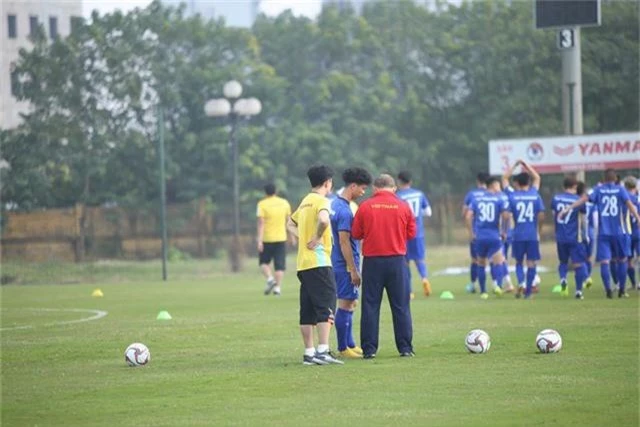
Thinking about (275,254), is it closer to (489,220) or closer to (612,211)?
(489,220)

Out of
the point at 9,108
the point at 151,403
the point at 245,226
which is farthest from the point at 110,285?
the point at 9,108

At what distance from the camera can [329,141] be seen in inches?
2266

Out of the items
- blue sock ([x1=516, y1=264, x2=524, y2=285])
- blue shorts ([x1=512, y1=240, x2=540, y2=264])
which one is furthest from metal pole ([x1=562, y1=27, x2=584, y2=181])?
blue shorts ([x1=512, y1=240, x2=540, y2=264])

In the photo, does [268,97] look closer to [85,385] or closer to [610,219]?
[610,219]

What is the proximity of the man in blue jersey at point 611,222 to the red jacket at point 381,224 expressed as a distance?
9824mm

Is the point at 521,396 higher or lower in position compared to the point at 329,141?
lower

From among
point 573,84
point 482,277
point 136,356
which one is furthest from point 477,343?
point 573,84

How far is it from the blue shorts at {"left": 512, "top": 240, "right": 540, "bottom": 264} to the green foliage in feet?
82.2

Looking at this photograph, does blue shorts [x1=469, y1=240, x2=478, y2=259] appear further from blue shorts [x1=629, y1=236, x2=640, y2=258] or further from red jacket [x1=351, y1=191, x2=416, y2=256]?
red jacket [x1=351, y1=191, x2=416, y2=256]

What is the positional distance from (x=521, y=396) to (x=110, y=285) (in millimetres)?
28435

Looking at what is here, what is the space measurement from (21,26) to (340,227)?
65.2 meters

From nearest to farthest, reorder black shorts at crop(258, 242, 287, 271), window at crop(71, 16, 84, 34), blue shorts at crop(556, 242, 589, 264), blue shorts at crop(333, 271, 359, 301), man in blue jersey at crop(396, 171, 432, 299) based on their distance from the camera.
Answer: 1. blue shorts at crop(333, 271, 359, 301)
2. blue shorts at crop(556, 242, 589, 264)
3. man in blue jersey at crop(396, 171, 432, 299)
4. black shorts at crop(258, 242, 287, 271)
5. window at crop(71, 16, 84, 34)

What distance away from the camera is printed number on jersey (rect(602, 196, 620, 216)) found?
24.8m

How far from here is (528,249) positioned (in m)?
26.2
